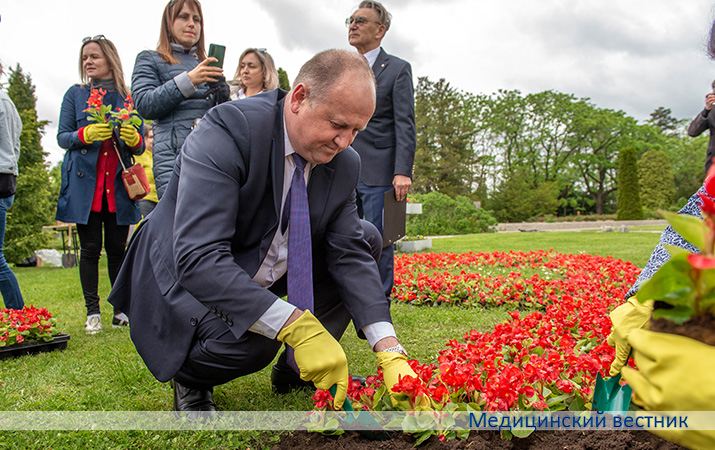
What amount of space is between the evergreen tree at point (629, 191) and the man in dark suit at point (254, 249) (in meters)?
29.0

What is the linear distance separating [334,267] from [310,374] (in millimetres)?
563

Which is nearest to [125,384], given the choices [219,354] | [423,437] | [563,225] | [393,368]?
[219,354]

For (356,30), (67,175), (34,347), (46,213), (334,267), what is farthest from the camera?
(46,213)

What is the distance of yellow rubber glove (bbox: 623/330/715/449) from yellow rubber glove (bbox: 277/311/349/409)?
39.0 inches

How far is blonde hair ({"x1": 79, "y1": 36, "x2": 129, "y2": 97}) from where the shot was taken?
372 cm

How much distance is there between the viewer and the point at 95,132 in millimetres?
3580

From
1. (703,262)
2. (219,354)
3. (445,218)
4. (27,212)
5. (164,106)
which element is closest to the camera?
(703,262)

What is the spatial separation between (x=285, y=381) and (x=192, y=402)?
49 centimetres

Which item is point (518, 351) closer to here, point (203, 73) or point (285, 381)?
point (285, 381)

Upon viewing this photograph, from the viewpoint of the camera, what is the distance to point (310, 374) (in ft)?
5.58

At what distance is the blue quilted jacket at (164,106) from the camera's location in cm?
321

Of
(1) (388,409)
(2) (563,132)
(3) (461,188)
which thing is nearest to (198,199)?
(1) (388,409)

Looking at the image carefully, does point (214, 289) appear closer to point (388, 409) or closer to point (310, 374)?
point (310, 374)

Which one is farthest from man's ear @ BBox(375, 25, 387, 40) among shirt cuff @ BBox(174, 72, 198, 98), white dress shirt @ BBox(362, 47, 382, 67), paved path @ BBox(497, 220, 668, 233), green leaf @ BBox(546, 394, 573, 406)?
paved path @ BBox(497, 220, 668, 233)
